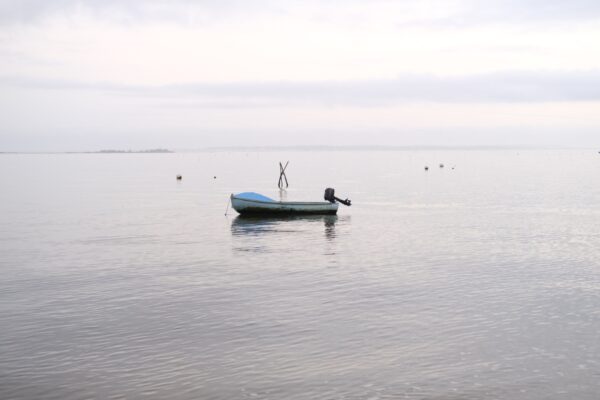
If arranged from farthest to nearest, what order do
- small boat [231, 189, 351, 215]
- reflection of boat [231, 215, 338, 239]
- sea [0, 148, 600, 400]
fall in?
small boat [231, 189, 351, 215]
reflection of boat [231, 215, 338, 239]
sea [0, 148, 600, 400]

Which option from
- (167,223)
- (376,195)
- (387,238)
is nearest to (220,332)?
(387,238)

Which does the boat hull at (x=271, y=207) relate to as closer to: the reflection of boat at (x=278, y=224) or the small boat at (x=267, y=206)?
the small boat at (x=267, y=206)

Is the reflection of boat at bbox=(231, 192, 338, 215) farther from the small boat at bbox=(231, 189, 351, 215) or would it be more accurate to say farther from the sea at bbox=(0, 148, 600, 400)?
the sea at bbox=(0, 148, 600, 400)

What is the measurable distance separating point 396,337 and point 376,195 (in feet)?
219

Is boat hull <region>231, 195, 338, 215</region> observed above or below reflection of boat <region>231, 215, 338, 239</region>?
above

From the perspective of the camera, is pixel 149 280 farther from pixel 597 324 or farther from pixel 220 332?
pixel 597 324

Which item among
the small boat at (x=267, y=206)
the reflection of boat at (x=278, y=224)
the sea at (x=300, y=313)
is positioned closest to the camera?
the sea at (x=300, y=313)

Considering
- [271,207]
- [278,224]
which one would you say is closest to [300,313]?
[278,224]

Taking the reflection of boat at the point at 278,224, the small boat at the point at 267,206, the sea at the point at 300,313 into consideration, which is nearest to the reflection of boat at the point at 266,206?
the small boat at the point at 267,206

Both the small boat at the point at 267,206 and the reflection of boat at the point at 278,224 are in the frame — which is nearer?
the reflection of boat at the point at 278,224

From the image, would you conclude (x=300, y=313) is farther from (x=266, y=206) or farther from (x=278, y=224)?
(x=266, y=206)

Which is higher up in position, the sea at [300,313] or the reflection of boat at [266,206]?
the reflection of boat at [266,206]

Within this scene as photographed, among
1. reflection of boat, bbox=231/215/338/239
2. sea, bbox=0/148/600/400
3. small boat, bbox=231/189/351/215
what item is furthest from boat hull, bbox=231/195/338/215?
sea, bbox=0/148/600/400

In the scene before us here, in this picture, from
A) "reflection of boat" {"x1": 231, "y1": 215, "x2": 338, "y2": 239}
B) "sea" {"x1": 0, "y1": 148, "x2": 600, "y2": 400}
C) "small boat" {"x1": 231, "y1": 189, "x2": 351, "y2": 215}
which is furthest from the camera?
"small boat" {"x1": 231, "y1": 189, "x2": 351, "y2": 215}
